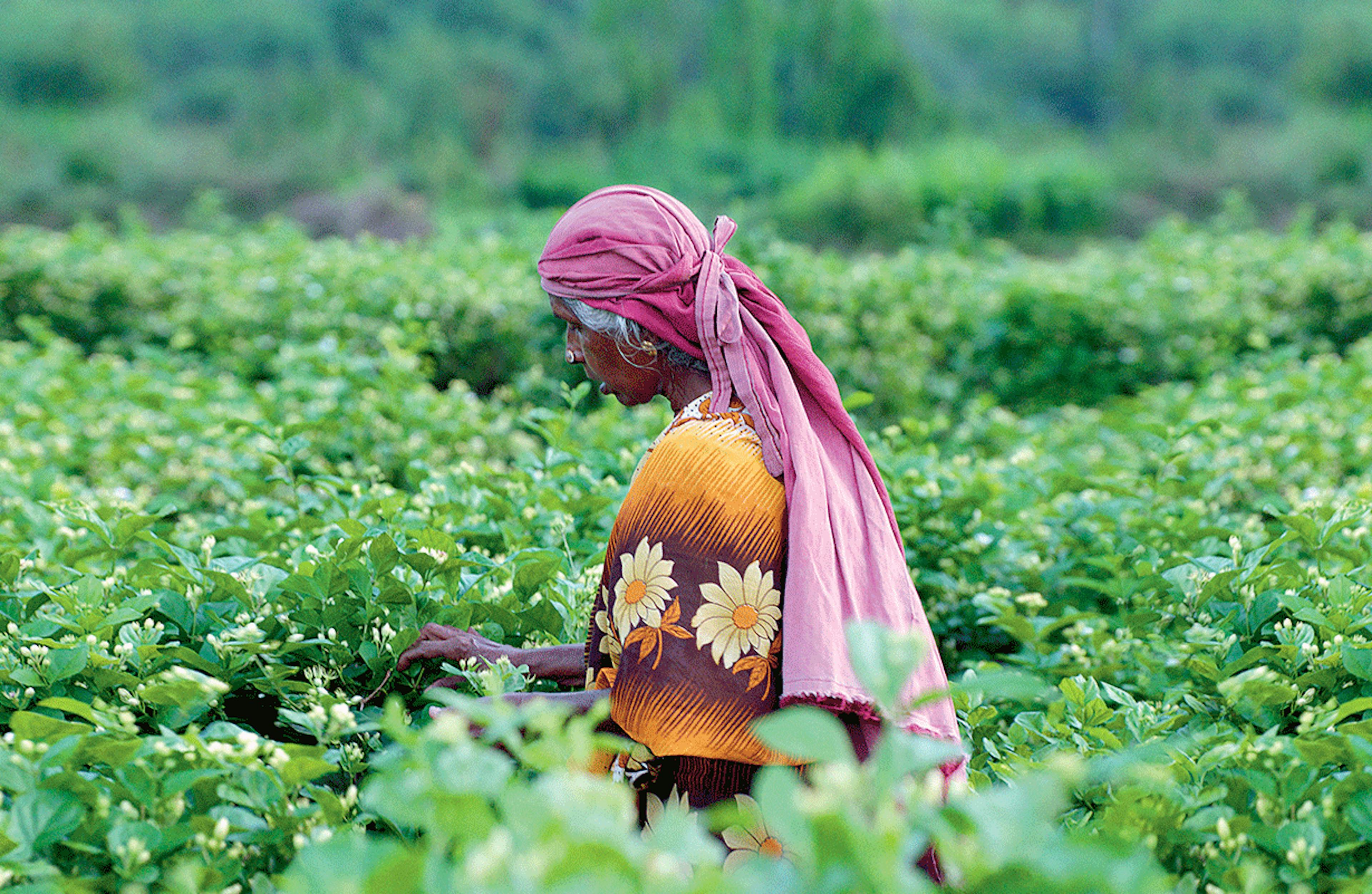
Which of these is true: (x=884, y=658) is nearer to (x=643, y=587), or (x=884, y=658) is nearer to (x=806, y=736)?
(x=806, y=736)

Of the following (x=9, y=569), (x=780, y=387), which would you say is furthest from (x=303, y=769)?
(x=9, y=569)

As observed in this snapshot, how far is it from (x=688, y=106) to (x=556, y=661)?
1393cm

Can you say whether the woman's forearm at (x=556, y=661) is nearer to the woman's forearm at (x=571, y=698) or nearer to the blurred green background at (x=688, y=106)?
the woman's forearm at (x=571, y=698)

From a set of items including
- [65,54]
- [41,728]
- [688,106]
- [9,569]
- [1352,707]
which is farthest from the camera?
[65,54]

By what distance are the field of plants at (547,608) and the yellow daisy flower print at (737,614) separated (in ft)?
0.76

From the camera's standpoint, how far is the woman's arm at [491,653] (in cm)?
201

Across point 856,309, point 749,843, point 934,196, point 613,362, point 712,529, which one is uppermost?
point 613,362

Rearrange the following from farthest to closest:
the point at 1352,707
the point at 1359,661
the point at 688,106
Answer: the point at 688,106 < the point at 1359,661 < the point at 1352,707

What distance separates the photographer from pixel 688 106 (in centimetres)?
1521

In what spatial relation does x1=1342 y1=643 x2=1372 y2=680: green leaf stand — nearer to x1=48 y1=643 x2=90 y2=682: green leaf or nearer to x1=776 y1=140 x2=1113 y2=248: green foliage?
x1=48 y1=643 x2=90 y2=682: green leaf

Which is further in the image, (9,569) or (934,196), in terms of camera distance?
(934,196)

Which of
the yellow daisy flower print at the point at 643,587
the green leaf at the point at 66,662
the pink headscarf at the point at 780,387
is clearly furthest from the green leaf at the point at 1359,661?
the green leaf at the point at 66,662

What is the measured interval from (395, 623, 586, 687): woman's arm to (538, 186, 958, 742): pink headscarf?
0.43 m

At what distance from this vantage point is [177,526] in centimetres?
327
